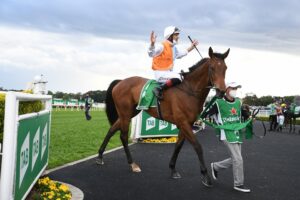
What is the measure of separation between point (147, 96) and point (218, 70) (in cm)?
184

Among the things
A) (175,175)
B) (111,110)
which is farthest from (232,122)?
(111,110)

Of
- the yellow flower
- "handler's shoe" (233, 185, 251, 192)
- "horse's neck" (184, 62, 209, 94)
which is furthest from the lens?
"horse's neck" (184, 62, 209, 94)

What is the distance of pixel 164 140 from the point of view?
13203mm

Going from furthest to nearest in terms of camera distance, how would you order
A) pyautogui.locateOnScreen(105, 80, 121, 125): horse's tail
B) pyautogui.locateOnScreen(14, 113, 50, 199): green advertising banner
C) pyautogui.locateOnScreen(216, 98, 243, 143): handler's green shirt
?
pyautogui.locateOnScreen(105, 80, 121, 125): horse's tail → pyautogui.locateOnScreen(216, 98, 243, 143): handler's green shirt → pyautogui.locateOnScreen(14, 113, 50, 199): green advertising banner

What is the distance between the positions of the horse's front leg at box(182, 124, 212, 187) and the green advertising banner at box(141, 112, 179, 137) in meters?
5.88

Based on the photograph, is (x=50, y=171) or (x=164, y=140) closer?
(x=50, y=171)

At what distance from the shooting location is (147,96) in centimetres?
773

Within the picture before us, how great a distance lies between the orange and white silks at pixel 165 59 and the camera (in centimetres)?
759

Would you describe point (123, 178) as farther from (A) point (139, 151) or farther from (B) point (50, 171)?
(A) point (139, 151)

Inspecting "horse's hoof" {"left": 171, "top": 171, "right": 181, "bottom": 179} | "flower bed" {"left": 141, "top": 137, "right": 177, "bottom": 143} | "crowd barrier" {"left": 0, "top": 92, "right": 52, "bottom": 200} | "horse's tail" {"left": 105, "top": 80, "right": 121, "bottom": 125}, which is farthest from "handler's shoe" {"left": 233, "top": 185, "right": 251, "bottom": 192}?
"flower bed" {"left": 141, "top": 137, "right": 177, "bottom": 143}

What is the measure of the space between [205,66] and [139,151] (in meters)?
4.32

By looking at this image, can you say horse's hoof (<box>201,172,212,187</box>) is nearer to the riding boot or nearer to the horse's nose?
the horse's nose

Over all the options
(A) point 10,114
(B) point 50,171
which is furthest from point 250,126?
(A) point 10,114

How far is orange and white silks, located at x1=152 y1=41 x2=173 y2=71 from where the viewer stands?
7594 mm
